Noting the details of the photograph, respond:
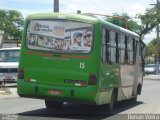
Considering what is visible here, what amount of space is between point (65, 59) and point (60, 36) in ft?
2.40

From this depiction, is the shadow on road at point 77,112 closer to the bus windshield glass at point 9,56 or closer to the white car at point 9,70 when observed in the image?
the white car at point 9,70

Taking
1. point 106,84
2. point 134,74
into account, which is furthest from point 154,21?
point 106,84

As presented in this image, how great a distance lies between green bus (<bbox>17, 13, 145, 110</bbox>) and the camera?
16156 mm

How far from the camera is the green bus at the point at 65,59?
1616 cm

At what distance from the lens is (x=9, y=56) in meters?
32.8

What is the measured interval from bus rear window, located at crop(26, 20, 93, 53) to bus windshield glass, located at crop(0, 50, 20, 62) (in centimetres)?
1576

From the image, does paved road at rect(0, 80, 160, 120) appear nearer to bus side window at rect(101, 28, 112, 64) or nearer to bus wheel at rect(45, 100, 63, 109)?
bus wheel at rect(45, 100, 63, 109)

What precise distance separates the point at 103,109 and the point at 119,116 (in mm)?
2160

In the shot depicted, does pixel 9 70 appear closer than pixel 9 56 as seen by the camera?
Yes

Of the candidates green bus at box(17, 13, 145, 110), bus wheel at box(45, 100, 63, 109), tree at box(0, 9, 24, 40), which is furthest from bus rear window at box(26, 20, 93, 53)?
tree at box(0, 9, 24, 40)

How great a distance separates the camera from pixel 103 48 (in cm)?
1684

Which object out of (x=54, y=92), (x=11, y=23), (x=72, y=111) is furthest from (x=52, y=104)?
(x=11, y=23)

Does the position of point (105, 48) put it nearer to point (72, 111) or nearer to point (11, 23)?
point (72, 111)

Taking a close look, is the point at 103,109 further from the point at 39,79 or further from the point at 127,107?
the point at 39,79
